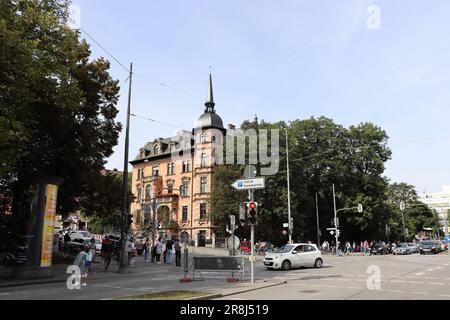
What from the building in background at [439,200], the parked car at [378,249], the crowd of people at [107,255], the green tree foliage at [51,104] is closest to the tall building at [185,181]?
the parked car at [378,249]

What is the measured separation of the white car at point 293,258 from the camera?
84.2 ft

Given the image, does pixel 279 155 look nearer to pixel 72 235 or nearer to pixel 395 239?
pixel 72 235

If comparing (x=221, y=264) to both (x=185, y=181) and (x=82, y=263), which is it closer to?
(x=82, y=263)

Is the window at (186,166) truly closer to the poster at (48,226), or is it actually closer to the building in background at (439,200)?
the poster at (48,226)

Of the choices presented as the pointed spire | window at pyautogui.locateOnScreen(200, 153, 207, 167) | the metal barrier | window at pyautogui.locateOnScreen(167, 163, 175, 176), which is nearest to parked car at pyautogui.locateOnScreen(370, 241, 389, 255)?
window at pyautogui.locateOnScreen(200, 153, 207, 167)

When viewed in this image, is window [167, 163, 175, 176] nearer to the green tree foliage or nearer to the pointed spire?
the pointed spire

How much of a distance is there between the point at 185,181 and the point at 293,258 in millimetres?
44960

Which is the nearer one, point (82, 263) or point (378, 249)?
point (82, 263)

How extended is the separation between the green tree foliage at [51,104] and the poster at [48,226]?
1914 mm

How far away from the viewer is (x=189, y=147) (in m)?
71.5

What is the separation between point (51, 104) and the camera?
73.8 feet

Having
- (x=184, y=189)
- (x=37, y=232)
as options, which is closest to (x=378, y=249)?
(x=184, y=189)
